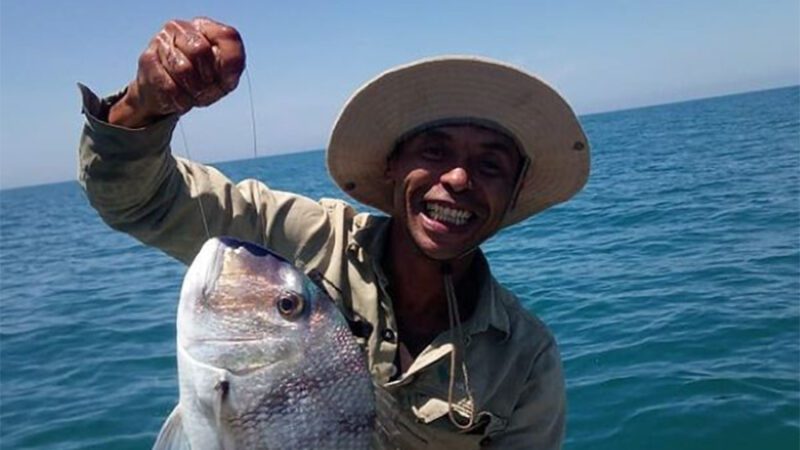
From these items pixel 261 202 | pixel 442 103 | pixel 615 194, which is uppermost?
pixel 442 103

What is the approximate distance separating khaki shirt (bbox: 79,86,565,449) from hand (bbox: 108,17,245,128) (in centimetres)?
49

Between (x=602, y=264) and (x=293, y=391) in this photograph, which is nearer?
(x=293, y=391)

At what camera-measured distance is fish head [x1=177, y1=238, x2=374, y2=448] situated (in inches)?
75.9

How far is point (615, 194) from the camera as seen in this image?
70.3 feet

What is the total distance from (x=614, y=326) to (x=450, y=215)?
22.0 feet

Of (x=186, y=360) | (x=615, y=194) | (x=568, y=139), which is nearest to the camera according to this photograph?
(x=186, y=360)

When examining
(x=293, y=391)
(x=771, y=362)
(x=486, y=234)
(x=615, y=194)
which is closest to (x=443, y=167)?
(x=486, y=234)

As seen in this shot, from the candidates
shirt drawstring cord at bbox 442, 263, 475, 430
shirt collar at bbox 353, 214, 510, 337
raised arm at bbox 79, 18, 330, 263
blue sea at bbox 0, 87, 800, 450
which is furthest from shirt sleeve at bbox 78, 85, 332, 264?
blue sea at bbox 0, 87, 800, 450

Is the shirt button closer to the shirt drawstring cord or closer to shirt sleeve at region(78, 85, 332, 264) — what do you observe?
the shirt drawstring cord

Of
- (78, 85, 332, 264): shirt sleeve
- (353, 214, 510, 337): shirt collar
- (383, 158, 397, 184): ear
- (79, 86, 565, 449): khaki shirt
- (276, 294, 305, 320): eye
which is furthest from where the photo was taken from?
(383, 158, 397, 184): ear

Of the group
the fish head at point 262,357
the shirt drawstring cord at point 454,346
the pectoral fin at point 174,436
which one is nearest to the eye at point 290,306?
the fish head at point 262,357

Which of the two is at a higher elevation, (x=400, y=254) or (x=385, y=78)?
(x=385, y=78)

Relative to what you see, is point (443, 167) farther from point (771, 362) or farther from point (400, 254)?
point (771, 362)

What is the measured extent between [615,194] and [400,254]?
1919 centimetres
